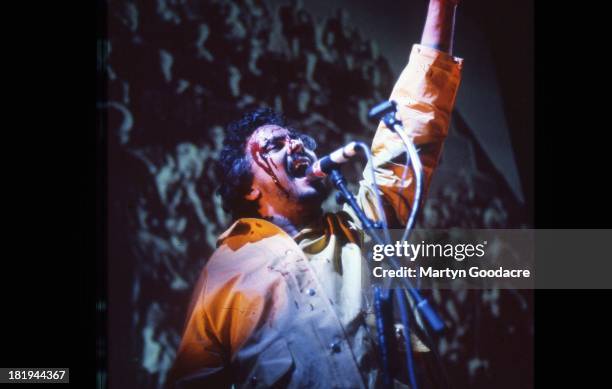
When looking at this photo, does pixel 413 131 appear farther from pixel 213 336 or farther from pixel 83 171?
pixel 83 171

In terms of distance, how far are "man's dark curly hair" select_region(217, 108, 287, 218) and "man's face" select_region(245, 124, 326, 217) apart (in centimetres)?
2

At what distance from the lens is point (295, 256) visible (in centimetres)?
204

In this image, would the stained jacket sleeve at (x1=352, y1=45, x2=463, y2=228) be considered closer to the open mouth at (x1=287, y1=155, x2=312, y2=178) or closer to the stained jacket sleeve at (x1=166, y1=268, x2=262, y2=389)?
the open mouth at (x1=287, y1=155, x2=312, y2=178)

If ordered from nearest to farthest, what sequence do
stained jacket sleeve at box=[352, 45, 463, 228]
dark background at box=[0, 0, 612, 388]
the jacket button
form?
the jacket button < stained jacket sleeve at box=[352, 45, 463, 228] < dark background at box=[0, 0, 612, 388]

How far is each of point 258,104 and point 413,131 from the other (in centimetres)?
60

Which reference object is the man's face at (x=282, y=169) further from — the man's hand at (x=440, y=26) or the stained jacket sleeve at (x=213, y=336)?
the man's hand at (x=440, y=26)

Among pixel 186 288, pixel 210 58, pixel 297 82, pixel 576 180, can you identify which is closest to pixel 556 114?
pixel 576 180

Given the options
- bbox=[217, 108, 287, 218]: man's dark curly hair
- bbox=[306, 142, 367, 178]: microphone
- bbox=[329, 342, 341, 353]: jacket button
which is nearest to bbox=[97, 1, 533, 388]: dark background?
bbox=[217, 108, 287, 218]: man's dark curly hair

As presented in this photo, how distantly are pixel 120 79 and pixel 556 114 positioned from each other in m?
1.85

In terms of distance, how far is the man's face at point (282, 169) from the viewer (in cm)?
214

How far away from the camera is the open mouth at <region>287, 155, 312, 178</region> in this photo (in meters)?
2.16

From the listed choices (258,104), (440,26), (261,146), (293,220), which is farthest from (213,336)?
(440,26)

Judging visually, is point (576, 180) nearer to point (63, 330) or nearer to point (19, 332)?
point (63, 330)

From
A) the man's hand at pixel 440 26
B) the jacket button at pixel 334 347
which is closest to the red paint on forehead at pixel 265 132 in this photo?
the man's hand at pixel 440 26
